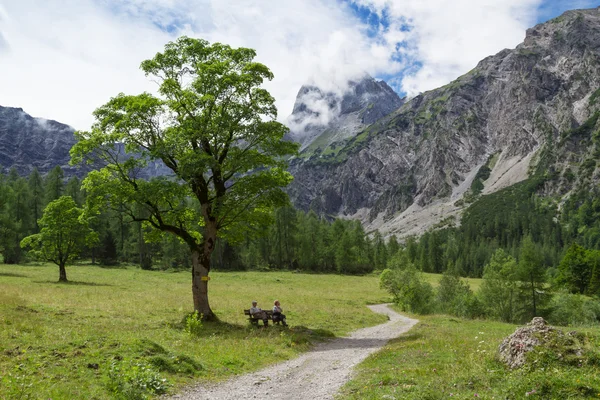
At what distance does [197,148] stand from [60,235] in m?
35.4

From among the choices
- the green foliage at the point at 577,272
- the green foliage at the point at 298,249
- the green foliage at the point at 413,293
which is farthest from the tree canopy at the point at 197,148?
the green foliage at the point at 577,272

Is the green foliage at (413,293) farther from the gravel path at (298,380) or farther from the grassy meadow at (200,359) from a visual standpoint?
the gravel path at (298,380)

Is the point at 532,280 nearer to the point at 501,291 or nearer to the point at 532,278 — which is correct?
the point at 532,278

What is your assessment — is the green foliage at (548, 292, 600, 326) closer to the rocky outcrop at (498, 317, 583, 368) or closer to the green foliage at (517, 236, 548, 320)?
the green foliage at (517, 236, 548, 320)

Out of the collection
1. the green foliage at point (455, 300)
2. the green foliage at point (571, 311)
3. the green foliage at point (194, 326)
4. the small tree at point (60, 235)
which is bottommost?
the green foliage at point (571, 311)

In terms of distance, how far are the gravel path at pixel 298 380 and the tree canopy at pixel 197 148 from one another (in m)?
9.19

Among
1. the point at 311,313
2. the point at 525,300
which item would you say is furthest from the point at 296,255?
the point at 311,313

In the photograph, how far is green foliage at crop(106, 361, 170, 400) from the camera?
32.2 feet

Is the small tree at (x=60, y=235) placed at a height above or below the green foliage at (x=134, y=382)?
above

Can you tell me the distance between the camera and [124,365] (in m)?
12.2

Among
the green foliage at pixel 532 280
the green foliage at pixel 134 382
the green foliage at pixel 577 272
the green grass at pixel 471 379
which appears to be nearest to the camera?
the green grass at pixel 471 379

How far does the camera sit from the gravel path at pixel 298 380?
11.4 metres

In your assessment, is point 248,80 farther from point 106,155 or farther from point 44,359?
point 44,359

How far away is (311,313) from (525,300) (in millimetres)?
41328
